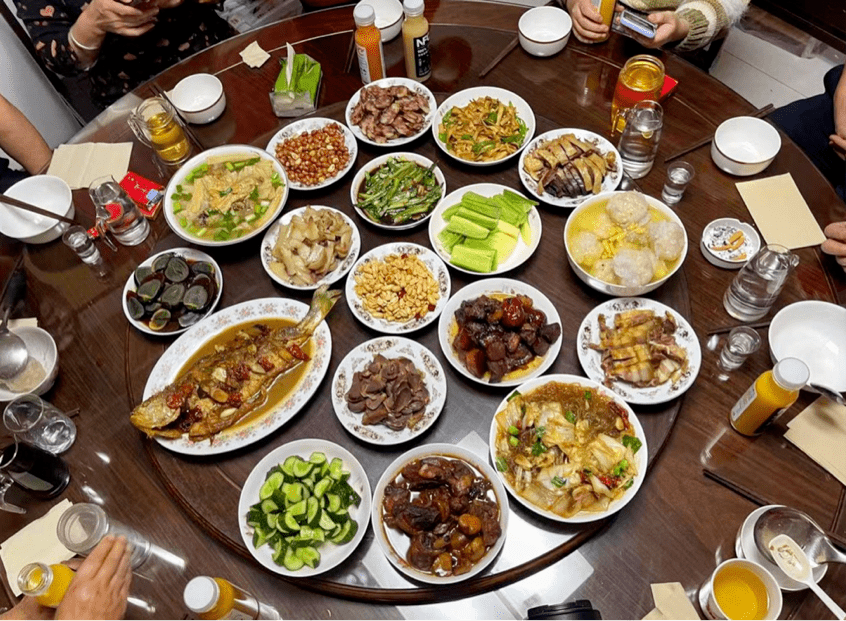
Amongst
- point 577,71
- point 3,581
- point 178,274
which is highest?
point 577,71

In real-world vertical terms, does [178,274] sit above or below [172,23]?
below

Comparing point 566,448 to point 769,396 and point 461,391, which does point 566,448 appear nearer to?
point 461,391

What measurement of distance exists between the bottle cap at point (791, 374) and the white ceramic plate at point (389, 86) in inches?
71.6

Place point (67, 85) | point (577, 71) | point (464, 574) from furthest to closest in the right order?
point (67, 85), point (577, 71), point (464, 574)

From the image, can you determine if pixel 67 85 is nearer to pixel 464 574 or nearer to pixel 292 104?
pixel 292 104

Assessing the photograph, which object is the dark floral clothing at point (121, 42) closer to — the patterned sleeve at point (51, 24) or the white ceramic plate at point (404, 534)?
the patterned sleeve at point (51, 24)

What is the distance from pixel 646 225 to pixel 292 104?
1.80 meters

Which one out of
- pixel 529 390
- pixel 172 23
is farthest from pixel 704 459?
pixel 172 23

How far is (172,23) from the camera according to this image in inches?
136

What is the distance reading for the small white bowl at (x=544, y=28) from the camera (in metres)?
2.93

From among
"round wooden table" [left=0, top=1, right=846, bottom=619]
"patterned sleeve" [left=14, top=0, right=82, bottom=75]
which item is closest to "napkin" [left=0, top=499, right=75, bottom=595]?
"round wooden table" [left=0, top=1, right=846, bottom=619]

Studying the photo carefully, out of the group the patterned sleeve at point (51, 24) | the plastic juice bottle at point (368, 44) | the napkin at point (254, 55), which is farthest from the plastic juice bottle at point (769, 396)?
the patterned sleeve at point (51, 24)

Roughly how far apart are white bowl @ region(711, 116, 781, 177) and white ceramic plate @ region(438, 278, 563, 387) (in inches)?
41.7

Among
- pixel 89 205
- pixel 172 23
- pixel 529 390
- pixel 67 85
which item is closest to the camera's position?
pixel 529 390
